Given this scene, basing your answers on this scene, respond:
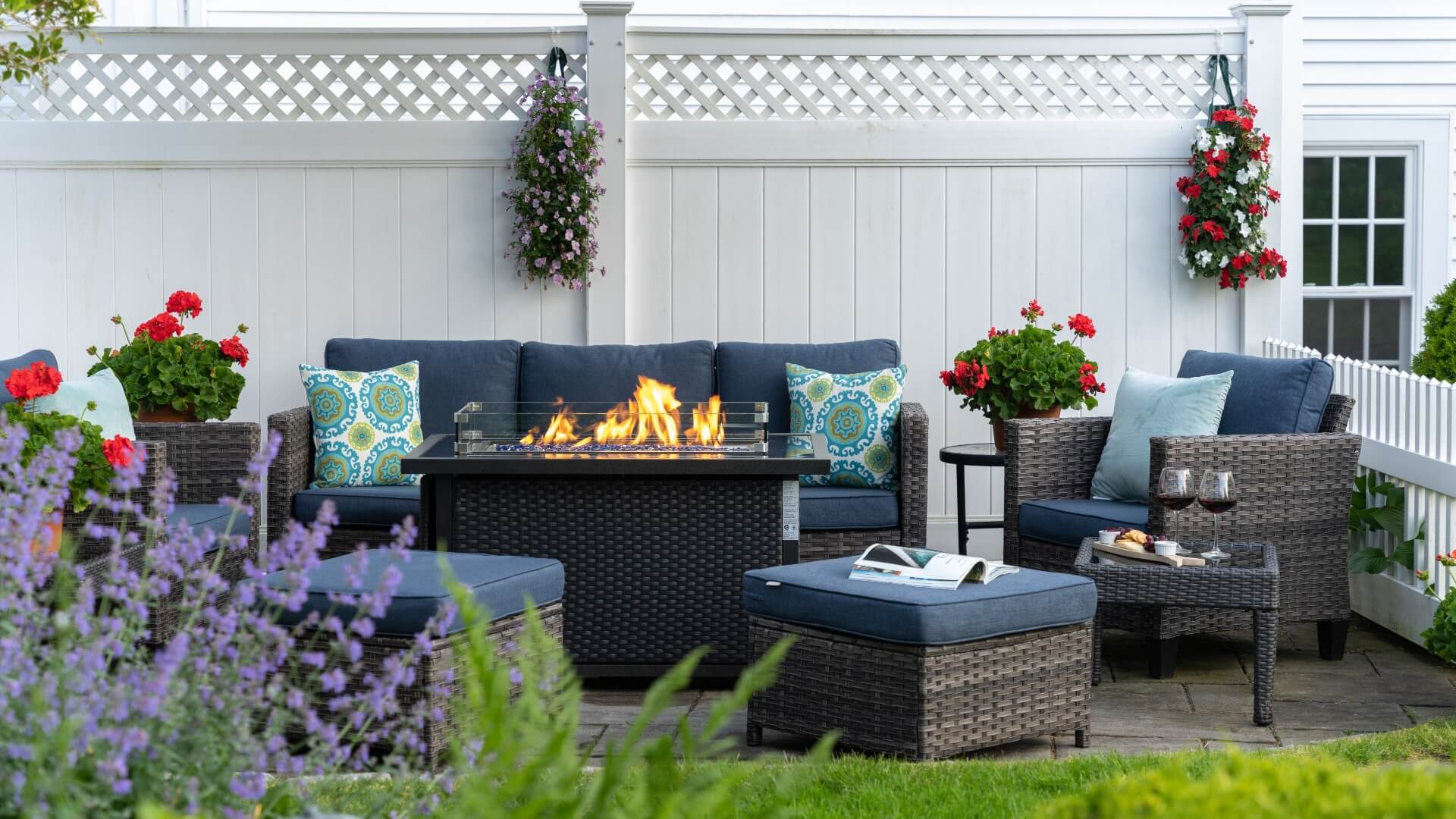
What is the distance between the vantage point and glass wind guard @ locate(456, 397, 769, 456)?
3.89 m

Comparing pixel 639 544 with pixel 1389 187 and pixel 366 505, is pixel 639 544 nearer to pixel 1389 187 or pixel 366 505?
pixel 366 505

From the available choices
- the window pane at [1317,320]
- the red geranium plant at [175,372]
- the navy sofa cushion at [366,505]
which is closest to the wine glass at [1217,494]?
the navy sofa cushion at [366,505]

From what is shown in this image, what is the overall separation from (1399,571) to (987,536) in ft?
6.27

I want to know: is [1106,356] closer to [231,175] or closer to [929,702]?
[929,702]

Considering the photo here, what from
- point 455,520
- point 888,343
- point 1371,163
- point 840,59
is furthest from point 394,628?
point 1371,163

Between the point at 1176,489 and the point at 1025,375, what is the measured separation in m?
1.48

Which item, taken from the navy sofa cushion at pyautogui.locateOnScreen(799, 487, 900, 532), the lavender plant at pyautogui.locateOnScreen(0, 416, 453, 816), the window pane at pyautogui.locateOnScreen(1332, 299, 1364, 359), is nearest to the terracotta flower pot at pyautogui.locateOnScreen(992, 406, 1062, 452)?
the navy sofa cushion at pyautogui.locateOnScreen(799, 487, 900, 532)

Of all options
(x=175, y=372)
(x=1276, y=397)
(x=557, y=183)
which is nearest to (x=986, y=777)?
→ (x=1276, y=397)

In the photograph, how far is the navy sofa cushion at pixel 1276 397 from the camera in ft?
14.5

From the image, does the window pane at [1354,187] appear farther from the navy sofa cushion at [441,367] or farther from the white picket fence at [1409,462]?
the navy sofa cushion at [441,367]

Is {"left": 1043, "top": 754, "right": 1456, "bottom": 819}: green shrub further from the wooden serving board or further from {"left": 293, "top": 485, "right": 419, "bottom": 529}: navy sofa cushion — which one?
{"left": 293, "top": 485, "right": 419, "bottom": 529}: navy sofa cushion

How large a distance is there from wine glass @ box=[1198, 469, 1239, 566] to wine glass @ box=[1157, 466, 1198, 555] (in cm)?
3

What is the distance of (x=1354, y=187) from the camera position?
6.86 metres

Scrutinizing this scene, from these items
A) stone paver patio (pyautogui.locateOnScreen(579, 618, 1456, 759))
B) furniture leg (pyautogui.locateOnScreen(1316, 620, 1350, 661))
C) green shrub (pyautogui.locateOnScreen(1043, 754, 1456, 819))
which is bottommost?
stone paver patio (pyautogui.locateOnScreen(579, 618, 1456, 759))
